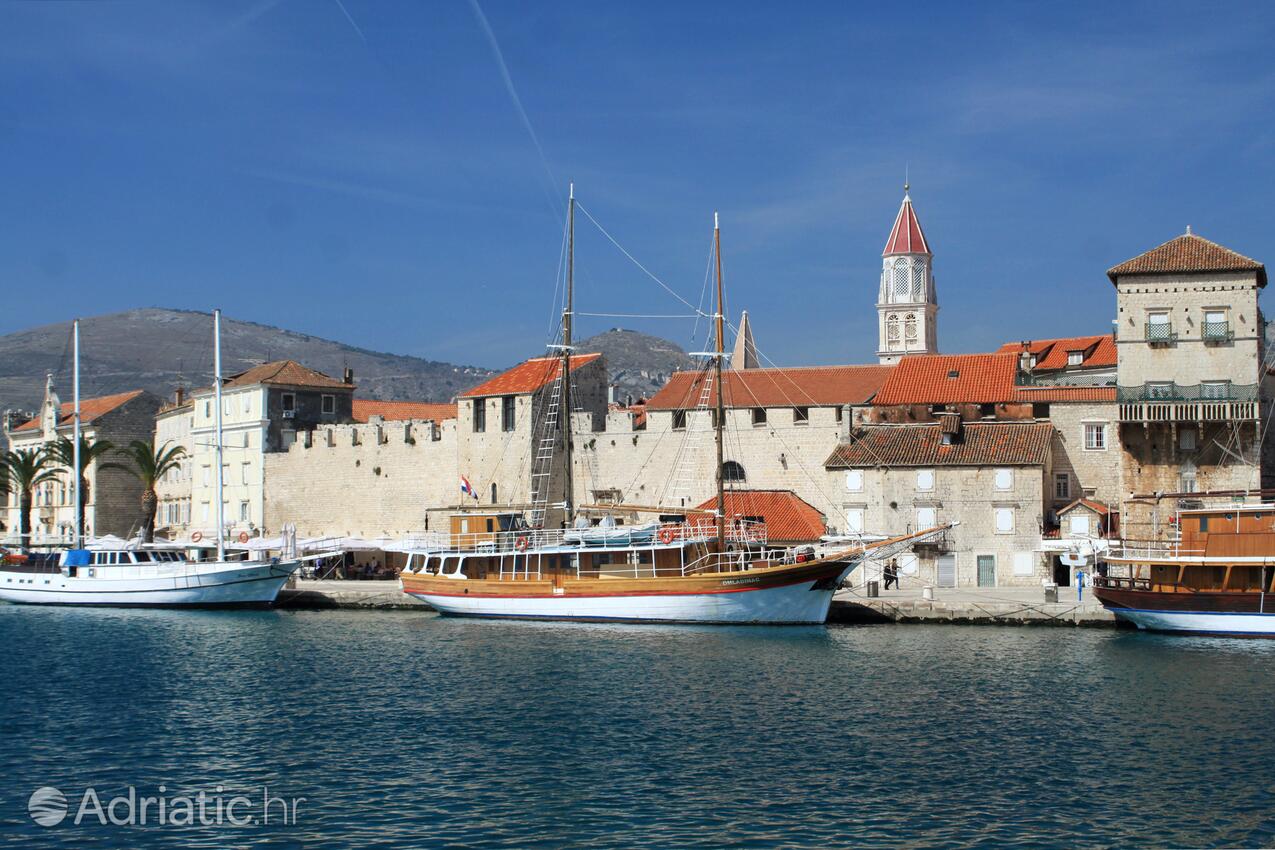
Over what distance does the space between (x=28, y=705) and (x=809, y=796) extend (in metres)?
16.1

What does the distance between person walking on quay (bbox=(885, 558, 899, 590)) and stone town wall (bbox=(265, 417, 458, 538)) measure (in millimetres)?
19070

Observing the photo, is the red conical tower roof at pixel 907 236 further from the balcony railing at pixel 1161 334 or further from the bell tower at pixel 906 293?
the balcony railing at pixel 1161 334

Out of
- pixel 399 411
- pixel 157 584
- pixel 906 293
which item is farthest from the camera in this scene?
pixel 906 293

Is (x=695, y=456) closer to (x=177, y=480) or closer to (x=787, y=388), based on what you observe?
(x=787, y=388)

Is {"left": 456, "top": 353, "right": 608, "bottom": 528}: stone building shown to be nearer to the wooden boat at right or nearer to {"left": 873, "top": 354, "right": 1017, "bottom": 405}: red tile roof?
{"left": 873, "top": 354, "right": 1017, "bottom": 405}: red tile roof

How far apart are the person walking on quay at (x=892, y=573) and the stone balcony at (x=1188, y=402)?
8374mm

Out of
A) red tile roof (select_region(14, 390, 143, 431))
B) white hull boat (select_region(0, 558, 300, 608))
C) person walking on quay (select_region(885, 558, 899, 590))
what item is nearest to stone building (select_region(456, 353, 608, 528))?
white hull boat (select_region(0, 558, 300, 608))

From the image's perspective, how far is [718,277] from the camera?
145 feet

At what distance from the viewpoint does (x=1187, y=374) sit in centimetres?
4253

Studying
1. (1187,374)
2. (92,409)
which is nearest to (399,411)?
(92,409)

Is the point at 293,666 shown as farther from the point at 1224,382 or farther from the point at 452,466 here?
the point at 1224,382

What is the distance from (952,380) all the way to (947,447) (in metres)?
4.75

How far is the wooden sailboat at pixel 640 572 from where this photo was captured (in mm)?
38750

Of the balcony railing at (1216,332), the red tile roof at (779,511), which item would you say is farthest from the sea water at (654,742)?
the balcony railing at (1216,332)
